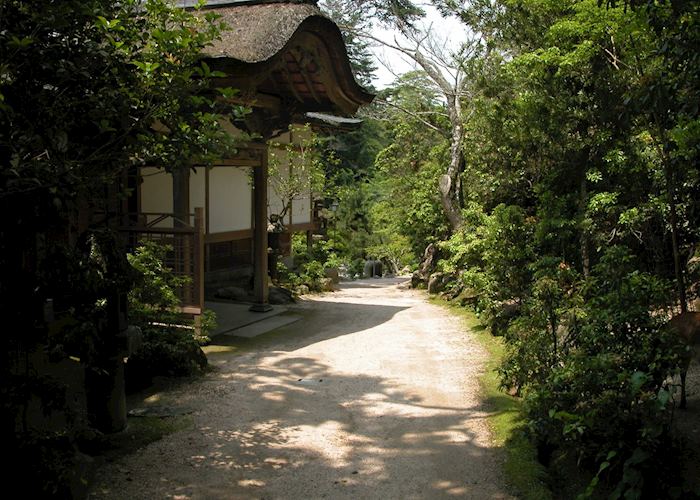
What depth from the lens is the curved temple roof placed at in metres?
9.58

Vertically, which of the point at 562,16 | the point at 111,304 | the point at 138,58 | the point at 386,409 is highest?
the point at 562,16

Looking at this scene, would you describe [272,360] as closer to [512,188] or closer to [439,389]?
[439,389]

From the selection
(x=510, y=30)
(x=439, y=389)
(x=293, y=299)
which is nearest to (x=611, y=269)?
(x=439, y=389)

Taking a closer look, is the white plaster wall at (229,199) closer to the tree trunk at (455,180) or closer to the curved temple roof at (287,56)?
the curved temple roof at (287,56)

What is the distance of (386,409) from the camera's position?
24.6 feet

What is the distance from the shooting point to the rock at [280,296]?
47.4ft

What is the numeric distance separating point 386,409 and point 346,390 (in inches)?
32.8

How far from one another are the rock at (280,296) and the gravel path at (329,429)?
10.6ft

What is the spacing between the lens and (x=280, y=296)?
14672mm

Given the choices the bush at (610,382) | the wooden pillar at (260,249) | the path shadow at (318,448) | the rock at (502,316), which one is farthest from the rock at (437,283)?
the bush at (610,382)

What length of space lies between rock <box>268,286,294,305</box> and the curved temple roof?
3964 mm

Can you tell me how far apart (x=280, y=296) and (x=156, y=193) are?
343 cm

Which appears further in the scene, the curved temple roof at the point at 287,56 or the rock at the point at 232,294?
the rock at the point at 232,294

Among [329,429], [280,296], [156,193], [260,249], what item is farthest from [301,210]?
[329,429]
